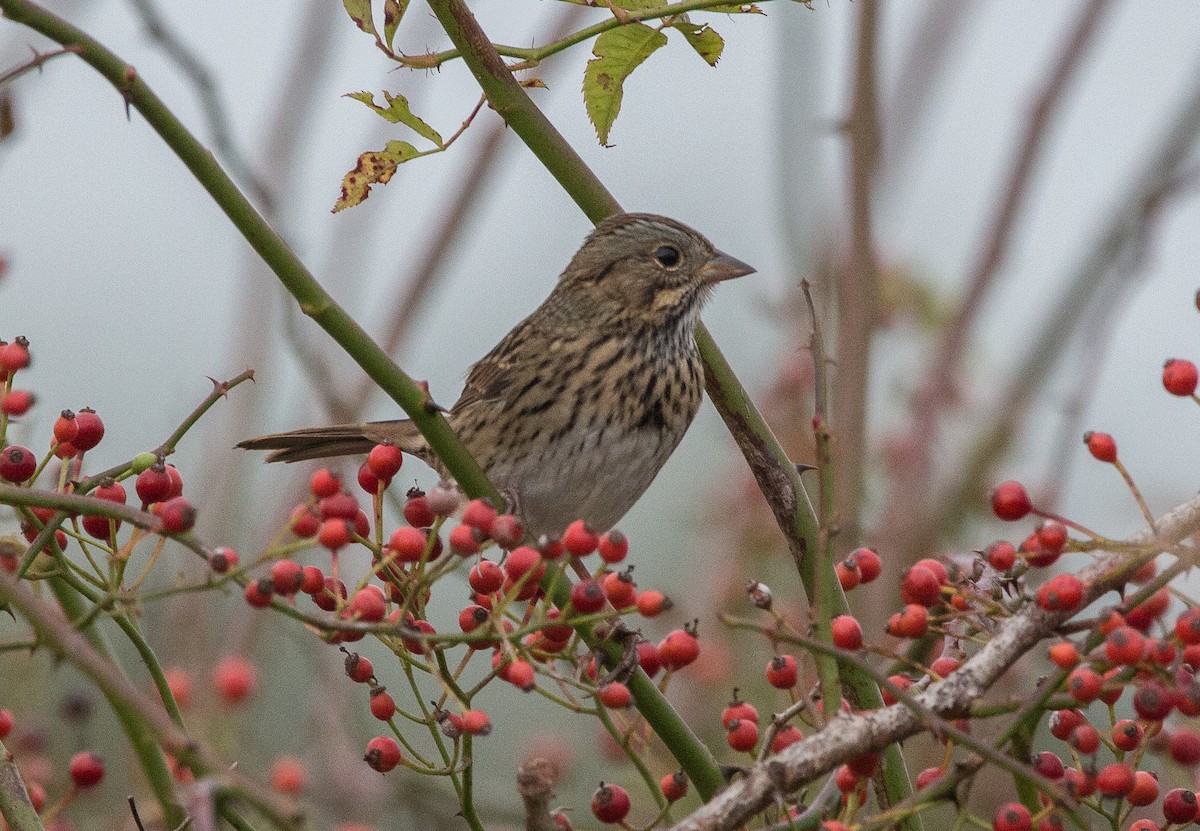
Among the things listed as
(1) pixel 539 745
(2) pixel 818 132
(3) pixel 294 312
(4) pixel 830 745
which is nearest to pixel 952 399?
(2) pixel 818 132

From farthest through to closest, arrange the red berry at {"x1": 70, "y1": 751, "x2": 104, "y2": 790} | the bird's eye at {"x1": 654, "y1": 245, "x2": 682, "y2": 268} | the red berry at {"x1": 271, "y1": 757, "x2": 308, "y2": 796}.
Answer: the bird's eye at {"x1": 654, "y1": 245, "x2": 682, "y2": 268}, the red berry at {"x1": 271, "y1": 757, "x2": 308, "y2": 796}, the red berry at {"x1": 70, "y1": 751, "x2": 104, "y2": 790}

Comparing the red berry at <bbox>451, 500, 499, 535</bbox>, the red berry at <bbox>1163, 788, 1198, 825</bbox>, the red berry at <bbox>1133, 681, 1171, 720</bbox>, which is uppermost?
the red berry at <bbox>451, 500, 499, 535</bbox>

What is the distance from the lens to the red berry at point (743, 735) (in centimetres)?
200

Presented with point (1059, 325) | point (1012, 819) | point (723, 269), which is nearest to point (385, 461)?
point (1012, 819)

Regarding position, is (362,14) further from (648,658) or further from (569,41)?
(648,658)

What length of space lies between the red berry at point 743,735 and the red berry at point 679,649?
4.7 inches

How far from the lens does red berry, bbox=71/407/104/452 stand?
1926 mm

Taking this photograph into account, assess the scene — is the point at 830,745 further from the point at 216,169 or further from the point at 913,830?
the point at 216,169

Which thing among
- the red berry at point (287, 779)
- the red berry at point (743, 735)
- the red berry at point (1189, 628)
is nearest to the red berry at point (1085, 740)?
the red berry at point (1189, 628)

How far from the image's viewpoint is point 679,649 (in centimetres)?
195

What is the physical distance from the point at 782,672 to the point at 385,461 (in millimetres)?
620

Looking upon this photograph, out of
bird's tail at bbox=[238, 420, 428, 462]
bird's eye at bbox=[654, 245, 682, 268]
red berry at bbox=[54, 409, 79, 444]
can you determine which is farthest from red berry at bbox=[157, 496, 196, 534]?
bird's eye at bbox=[654, 245, 682, 268]

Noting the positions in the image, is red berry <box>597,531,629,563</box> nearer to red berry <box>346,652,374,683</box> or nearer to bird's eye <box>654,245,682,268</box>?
red berry <box>346,652,374,683</box>

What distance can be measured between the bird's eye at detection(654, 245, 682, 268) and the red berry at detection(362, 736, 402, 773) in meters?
2.30
